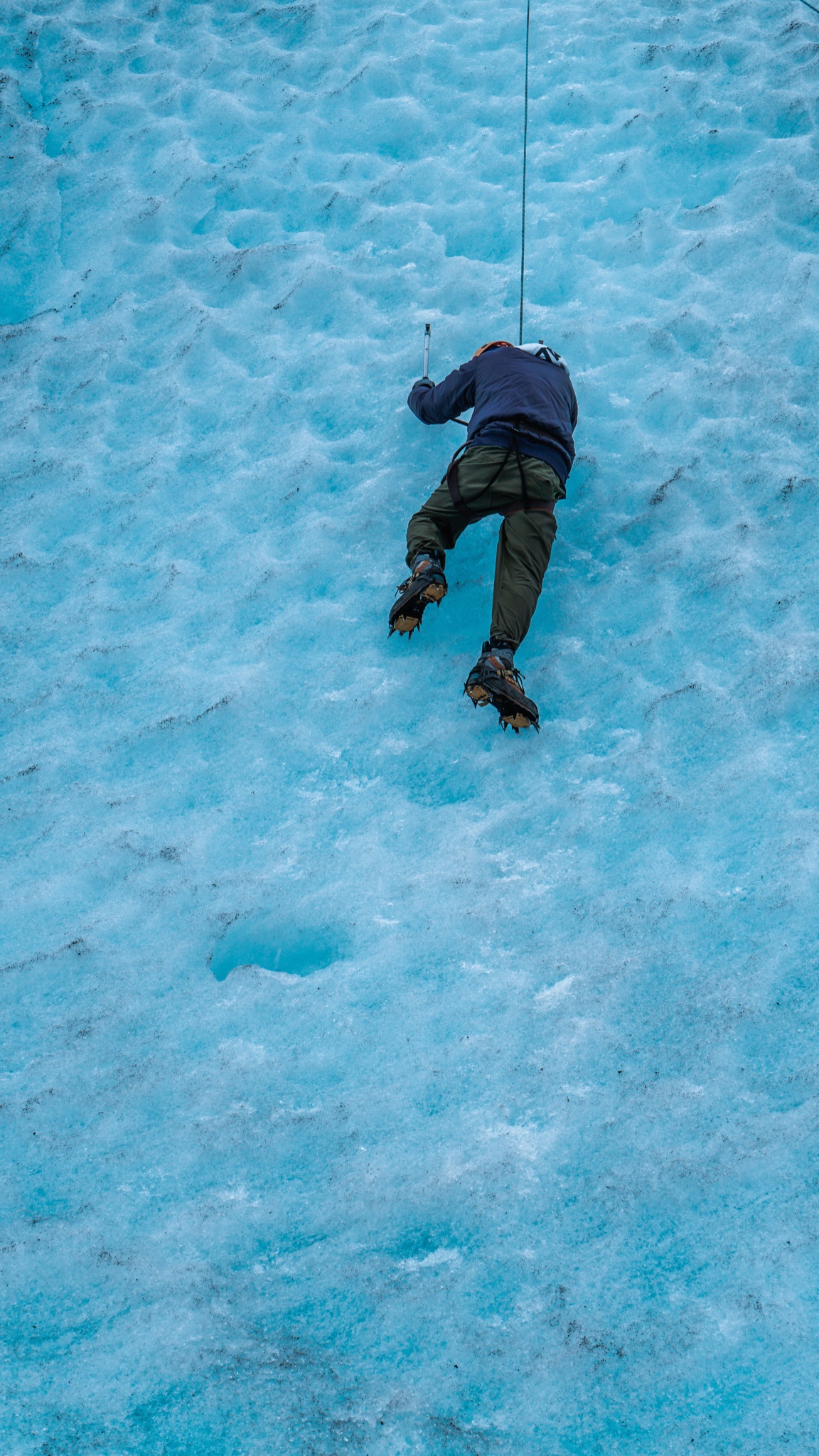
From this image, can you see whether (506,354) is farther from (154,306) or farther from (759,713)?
(154,306)

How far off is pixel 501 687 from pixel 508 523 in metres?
0.76

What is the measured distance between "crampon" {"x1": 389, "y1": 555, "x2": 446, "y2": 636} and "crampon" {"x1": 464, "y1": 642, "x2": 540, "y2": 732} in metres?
0.40

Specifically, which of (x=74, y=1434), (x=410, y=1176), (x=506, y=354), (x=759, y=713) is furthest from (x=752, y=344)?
(x=74, y=1434)

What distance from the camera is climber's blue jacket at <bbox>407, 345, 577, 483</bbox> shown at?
4070 mm

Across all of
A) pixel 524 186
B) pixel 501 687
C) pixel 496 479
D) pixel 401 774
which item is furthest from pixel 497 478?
pixel 524 186

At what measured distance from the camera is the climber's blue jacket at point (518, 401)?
407 centimetres

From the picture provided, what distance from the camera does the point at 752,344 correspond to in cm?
493

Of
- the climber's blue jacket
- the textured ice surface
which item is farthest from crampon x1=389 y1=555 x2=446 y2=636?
the climber's blue jacket

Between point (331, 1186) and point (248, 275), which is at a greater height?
point (248, 275)

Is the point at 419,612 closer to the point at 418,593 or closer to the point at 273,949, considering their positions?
the point at 418,593

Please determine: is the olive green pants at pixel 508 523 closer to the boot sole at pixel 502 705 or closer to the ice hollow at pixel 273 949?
the boot sole at pixel 502 705

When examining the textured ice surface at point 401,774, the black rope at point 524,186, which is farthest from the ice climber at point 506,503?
the black rope at point 524,186

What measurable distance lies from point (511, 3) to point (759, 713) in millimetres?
5694

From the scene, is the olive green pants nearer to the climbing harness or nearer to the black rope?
the climbing harness
